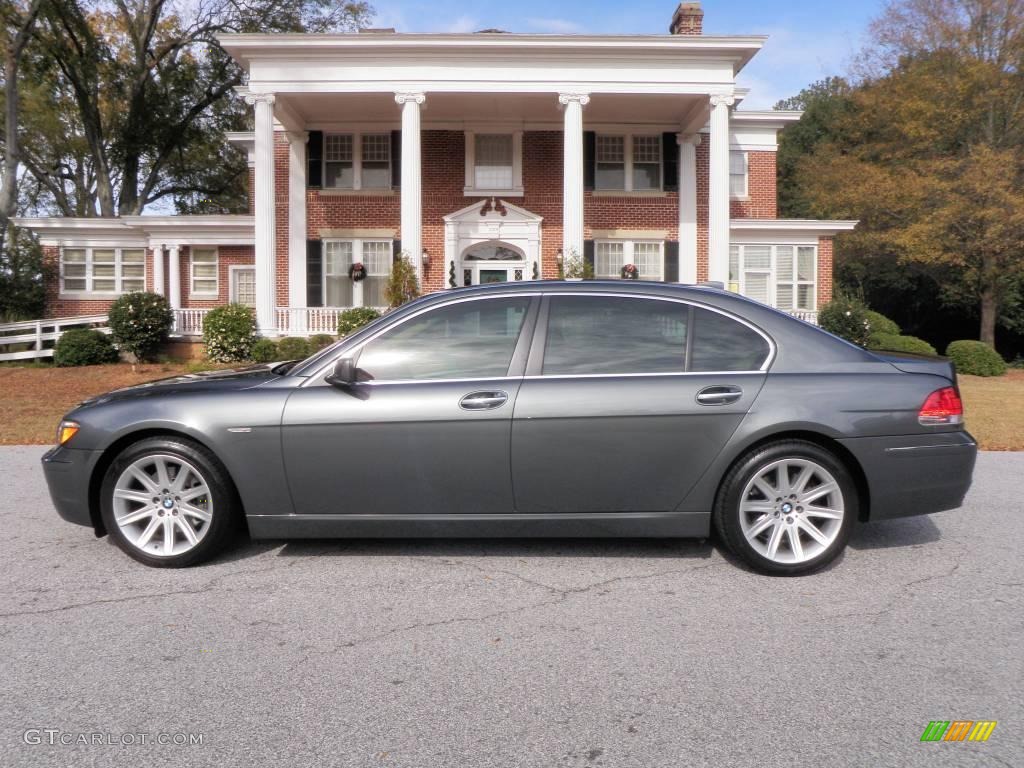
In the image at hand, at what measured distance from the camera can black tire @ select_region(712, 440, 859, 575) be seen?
4473 mm

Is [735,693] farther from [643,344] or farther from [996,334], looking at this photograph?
[996,334]

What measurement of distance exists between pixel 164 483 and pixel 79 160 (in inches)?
1600

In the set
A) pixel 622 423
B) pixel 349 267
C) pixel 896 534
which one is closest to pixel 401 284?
pixel 349 267

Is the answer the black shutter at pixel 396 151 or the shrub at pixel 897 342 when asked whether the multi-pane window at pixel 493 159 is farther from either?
the shrub at pixel 897 342

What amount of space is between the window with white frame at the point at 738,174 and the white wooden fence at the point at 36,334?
57.8 feet

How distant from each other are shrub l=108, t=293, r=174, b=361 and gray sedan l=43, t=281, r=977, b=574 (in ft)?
54.0

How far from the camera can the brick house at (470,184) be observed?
19719 mm

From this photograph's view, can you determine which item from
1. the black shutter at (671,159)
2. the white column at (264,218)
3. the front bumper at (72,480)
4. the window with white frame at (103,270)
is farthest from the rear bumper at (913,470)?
the window with white frame at (103,270)

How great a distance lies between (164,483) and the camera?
4.64 meters

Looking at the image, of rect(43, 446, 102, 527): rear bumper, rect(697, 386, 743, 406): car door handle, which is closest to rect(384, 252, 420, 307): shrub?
rect(43, 446, 102, 527): rear bumper

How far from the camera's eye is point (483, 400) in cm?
447

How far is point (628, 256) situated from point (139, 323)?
1252 cm

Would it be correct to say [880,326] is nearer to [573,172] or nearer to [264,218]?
[573,172]

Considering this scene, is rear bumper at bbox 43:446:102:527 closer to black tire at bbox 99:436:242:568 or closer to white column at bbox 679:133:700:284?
black tire at bbox 99:436:242:568
